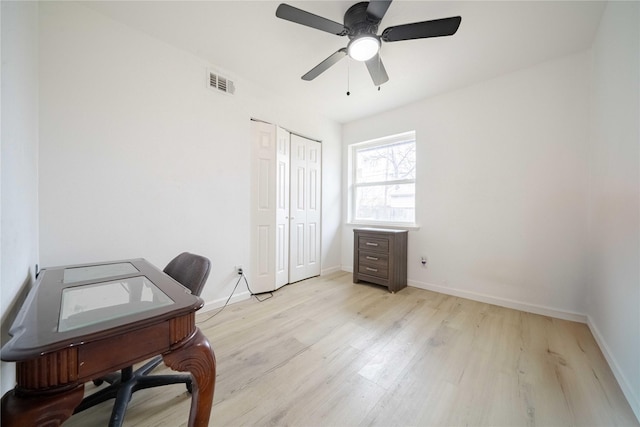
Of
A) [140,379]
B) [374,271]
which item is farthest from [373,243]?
[140,379]

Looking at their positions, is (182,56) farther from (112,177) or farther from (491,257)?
(491,257)

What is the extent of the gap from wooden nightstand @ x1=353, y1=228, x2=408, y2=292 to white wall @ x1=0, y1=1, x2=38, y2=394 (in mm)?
2998

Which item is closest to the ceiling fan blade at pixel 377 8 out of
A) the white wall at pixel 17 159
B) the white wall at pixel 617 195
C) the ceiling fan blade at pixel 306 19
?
the ceiling fan blade at pixel 306 19

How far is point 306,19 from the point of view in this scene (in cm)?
155

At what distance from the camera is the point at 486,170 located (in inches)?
106

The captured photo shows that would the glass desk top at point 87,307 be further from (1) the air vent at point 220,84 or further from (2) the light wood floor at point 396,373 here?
(1) the air vent at point 220,84

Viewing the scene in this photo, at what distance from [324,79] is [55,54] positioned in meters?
2.25

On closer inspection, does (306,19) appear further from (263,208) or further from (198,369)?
(198,369)

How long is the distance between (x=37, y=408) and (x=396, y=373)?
1.65 meters

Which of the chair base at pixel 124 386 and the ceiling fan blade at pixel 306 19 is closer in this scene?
the chair base at pixel 124 386

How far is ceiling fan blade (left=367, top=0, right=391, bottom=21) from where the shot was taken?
56.3 inches

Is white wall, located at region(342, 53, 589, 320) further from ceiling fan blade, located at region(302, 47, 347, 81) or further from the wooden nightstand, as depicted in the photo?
ceiling fan blade, located at region(302, 47, 347, 81)

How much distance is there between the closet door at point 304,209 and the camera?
10.8 ft

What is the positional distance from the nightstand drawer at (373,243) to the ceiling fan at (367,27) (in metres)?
2.09
